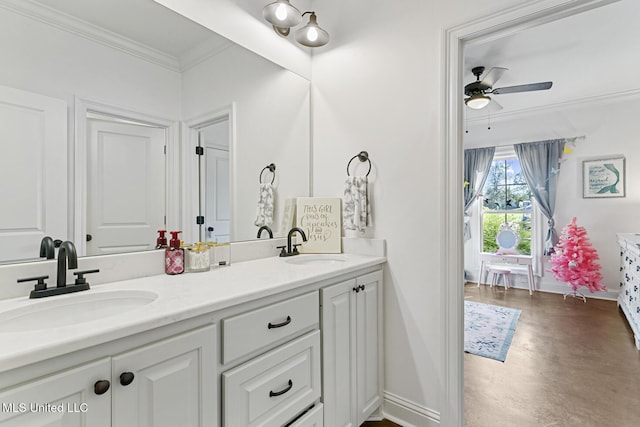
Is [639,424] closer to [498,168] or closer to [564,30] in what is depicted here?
[564,30]

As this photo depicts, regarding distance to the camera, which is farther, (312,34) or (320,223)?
(320,223)

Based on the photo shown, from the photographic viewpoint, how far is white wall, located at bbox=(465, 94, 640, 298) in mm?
4012

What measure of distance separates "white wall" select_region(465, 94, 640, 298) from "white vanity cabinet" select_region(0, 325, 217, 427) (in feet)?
17.0

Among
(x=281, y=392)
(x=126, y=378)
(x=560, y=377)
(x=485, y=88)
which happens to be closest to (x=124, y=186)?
(x=126, y=378)

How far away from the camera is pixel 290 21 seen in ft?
5.77

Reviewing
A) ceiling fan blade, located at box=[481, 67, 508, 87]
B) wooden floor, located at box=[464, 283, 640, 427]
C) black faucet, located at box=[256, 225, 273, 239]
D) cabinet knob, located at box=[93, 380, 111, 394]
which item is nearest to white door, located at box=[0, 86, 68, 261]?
cabinet knob, located at box=[93, 380, 111, 394]

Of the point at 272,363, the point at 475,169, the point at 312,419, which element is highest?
the point at 475,169

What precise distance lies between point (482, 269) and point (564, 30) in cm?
346

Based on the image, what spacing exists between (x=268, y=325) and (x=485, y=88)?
3175 millimetres

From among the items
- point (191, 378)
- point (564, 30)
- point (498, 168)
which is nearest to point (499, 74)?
point (564, 30)

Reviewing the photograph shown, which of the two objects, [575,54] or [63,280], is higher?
[575,54]

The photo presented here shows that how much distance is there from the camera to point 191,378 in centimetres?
91

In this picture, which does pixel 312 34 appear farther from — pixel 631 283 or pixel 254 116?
pixel 631 283

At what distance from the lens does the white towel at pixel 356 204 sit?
1810 millimetres
